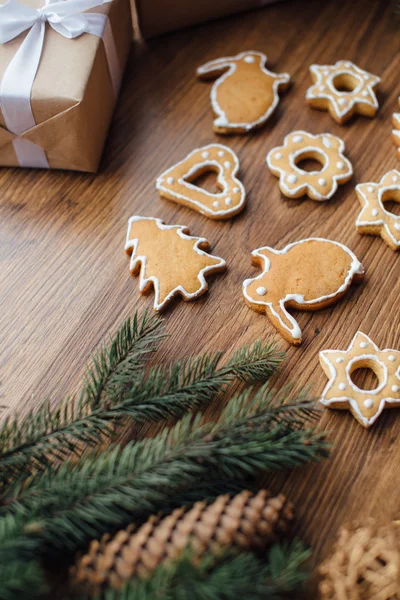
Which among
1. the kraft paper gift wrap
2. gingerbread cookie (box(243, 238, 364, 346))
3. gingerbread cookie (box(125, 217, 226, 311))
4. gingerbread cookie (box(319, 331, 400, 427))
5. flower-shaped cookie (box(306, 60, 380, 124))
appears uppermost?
the kraft paper gift wrap

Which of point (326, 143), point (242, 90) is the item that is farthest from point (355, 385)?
point (242, 90)

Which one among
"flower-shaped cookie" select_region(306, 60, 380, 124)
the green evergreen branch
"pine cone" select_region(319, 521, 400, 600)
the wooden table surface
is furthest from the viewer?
"flower-shaped cookie" select_region(306, 60, 380, 124)

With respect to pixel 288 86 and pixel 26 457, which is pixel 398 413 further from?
pixel 288 86

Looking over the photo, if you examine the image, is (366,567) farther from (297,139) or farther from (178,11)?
(178,11)

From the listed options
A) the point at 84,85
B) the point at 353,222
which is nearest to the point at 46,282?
the point at 84,85

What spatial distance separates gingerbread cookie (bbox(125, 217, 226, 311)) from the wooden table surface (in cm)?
3

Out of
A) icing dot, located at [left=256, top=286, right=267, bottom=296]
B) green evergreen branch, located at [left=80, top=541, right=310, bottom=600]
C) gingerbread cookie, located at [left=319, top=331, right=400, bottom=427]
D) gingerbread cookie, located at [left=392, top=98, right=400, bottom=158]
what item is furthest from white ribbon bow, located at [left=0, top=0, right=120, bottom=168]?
green evergreen branch, located at [left=80, top=541, right=310, bottom=600]

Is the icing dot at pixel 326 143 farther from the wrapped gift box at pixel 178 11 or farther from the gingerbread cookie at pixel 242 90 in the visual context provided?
the wrapped gift box at pixel 178 11

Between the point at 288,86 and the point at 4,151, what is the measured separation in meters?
0.74

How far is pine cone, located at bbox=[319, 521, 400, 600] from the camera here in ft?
2.85

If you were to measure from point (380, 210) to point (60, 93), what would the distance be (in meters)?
0.76

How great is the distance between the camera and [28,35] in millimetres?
1380

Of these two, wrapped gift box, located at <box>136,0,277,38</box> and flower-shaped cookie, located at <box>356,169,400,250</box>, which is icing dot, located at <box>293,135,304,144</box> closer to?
flower-shaped cookie, located at <box>356,169,400,250</box>

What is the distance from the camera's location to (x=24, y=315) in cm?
129
